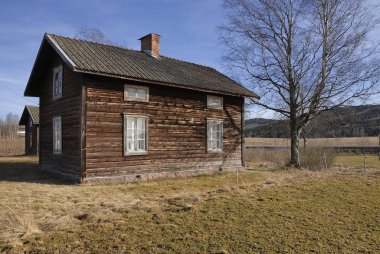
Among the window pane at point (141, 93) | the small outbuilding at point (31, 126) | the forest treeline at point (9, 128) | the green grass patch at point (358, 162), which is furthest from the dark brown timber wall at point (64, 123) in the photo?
the forest treeline at point (9, 128)

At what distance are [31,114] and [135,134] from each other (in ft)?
63.0

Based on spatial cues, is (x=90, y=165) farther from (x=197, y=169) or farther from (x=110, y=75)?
(x=197, y=169)

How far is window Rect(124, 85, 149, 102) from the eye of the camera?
1386 cm

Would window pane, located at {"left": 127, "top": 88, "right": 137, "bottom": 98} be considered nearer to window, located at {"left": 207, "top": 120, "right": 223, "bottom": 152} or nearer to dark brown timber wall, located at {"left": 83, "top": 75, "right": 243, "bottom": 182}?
dark brown timber wall, located at {"left": 83, "top": 75, "right": 243, "bottom": 182}

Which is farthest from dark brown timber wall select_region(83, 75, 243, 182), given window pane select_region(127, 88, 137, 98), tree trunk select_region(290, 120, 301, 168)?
tree trunk select_region(290, 120, 301, 168)

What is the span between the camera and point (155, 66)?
16.3 meters

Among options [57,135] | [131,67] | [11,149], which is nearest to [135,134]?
[131,67]

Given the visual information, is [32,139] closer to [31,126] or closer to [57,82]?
[31,126]

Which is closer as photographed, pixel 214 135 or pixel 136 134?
pixel 136 134

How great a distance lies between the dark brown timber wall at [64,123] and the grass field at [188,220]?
5.94 ft

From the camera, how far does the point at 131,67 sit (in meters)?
14.6

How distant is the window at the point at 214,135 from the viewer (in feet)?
55.7

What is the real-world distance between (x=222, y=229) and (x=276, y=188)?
16.9ft

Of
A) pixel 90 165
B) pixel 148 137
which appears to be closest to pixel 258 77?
pixel 148 137
